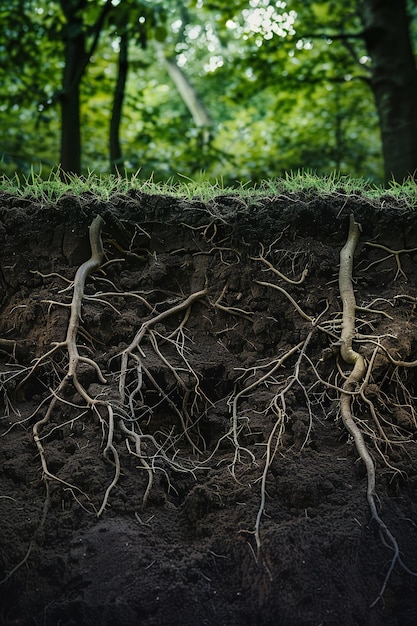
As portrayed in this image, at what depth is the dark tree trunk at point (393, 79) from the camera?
644 cm

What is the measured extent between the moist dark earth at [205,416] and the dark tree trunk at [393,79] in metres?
3.00

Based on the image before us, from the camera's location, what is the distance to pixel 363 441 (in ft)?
9.20

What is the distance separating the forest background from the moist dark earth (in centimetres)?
83

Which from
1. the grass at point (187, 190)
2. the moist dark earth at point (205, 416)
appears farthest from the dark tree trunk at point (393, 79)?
the moist dark earth at point (205, 416)

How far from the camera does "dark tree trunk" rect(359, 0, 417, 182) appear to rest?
644 cm

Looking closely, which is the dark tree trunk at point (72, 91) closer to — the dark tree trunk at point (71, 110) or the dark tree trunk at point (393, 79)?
the dark tree trunk at point (71, 110)

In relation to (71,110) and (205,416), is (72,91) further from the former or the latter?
(205,416)

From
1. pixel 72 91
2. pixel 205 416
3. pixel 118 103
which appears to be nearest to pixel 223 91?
pixel 118 103

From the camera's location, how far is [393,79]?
21.8 feet

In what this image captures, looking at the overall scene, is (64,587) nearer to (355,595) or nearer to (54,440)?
(54,440)

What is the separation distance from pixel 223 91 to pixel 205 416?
10552 mm

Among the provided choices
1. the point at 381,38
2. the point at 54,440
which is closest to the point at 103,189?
the point at 54,440

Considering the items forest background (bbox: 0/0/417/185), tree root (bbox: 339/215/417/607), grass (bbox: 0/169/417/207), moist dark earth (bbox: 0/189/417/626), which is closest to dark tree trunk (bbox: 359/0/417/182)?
forest background (bbox: 0/0/417/185)

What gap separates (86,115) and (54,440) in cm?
745
